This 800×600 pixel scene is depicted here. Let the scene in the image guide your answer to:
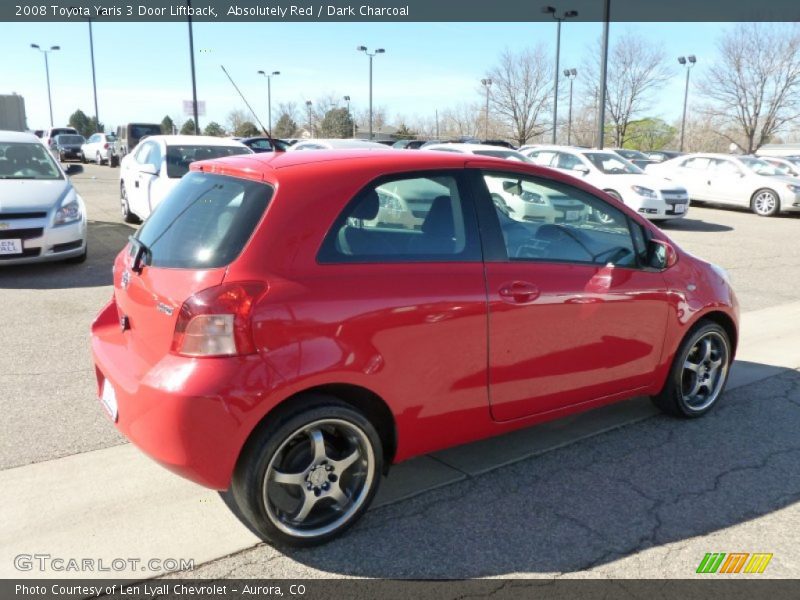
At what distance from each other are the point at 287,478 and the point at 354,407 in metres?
0.40

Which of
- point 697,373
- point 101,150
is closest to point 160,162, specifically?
point 697,373

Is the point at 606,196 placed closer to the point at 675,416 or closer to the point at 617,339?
the point at 617,339

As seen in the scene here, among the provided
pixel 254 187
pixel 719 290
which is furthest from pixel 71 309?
pixel 719 290

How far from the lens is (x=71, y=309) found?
680cm

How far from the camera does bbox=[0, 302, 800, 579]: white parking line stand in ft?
9.59

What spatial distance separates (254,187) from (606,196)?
2077mm

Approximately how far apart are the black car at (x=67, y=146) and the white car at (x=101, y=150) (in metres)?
0.82

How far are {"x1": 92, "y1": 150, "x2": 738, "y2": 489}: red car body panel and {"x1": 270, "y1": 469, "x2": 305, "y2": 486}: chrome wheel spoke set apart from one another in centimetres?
22

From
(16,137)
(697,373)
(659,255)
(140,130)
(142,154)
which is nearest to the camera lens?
(659,255)

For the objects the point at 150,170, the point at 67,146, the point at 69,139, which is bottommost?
the point at 150,170

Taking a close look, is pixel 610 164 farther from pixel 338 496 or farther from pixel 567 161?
pixel 338 496

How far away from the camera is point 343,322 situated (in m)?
2.82

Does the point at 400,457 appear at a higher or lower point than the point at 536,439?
higher

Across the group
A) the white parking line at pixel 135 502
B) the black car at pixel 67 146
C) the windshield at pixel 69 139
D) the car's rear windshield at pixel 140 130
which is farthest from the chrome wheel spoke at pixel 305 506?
the windshield at pixel 69 139
